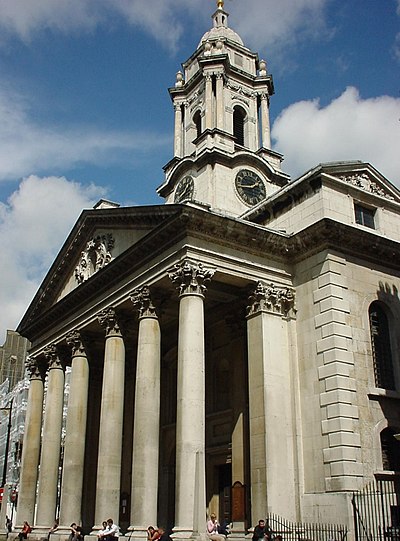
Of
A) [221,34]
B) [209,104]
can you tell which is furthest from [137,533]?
[221,34]

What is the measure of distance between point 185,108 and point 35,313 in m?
19.5

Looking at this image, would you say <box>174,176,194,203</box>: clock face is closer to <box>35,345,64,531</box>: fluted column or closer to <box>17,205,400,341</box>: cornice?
<box>35,345,64,531</box>: fluted column

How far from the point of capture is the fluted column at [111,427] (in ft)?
89.2

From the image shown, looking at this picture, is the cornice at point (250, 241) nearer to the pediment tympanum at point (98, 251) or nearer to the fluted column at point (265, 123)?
the pediment tympanum at point (98, 251)

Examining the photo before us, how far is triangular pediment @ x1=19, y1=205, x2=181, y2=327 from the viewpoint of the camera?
28.3 metres

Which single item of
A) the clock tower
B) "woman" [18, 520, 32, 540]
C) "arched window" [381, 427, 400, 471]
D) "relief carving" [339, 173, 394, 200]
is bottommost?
"woman" [18, 520, 32, 540]

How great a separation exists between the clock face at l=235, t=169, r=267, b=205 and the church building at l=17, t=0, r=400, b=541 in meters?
10.2

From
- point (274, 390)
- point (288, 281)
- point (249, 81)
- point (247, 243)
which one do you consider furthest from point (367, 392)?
point (249, 81)

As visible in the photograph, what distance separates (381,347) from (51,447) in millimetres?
18092

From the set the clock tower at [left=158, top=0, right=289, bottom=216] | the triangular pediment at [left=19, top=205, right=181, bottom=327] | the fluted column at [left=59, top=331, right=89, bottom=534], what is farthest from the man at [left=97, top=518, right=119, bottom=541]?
the clock tower at [left=158, top=0, right=289, bottom=216]

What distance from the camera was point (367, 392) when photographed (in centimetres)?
2553

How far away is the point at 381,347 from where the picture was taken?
2767cm

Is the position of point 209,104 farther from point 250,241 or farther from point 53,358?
point 250,241

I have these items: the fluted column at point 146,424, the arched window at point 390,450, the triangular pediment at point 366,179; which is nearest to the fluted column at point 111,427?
the fluted column at point 146,424
